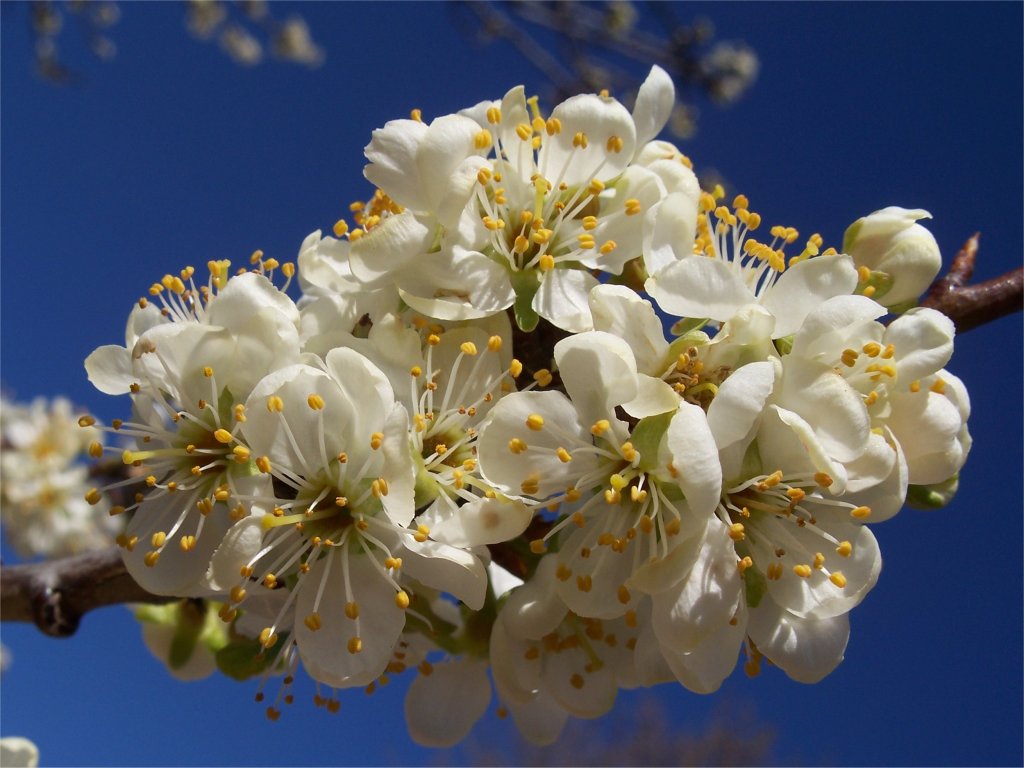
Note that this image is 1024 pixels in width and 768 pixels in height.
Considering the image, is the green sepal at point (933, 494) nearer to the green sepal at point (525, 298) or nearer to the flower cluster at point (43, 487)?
the green sepal at point (525, 298)

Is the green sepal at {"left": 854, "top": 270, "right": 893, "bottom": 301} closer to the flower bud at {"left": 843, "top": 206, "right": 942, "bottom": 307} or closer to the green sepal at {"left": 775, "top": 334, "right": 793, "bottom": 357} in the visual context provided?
the flower bud at {"left": 843, "top": 206, "right": 942, "bottom": 307}

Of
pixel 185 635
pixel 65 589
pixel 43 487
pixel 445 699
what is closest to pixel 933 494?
pixel 445 699

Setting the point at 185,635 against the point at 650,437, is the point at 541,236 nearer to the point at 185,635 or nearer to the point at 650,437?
the point at 650,437

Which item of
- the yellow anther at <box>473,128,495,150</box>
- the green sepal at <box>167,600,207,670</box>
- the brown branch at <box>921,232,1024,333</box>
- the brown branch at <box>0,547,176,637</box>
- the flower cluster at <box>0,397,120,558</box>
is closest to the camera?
the yellow anther at <box>473,128,495,150</box>

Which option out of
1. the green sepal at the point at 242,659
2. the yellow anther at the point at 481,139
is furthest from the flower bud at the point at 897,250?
the green sepal at the point at 242,659

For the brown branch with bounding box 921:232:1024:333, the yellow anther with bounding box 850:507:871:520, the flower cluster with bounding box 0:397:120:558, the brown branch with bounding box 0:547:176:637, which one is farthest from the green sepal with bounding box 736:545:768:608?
the flower cluster with bounding box 0:397:120:558

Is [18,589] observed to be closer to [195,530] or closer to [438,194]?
[195,530]

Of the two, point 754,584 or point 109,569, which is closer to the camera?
point 754,584
